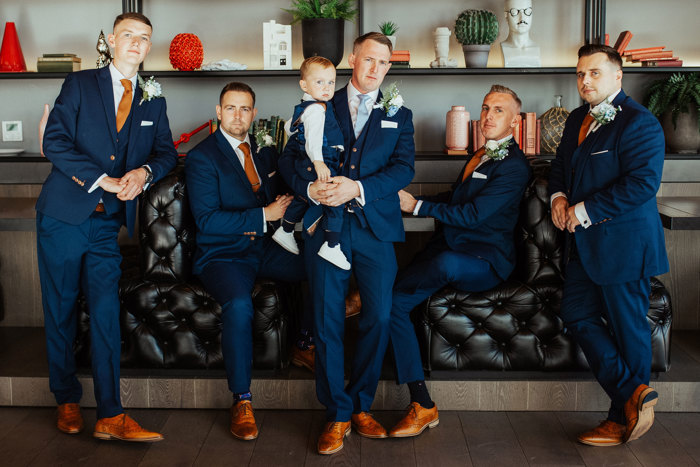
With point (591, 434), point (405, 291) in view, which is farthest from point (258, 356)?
point (591, 434)

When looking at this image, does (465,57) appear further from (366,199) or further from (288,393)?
(288,393)

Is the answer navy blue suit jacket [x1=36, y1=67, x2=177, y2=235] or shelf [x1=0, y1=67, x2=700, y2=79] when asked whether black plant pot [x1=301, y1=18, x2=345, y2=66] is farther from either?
navy blue suit jacket [x1=36, y1=67, x2=177, y2=235]

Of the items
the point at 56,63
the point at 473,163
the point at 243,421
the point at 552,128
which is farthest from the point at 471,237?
the point at 56,63

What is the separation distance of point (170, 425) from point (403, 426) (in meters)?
1.05

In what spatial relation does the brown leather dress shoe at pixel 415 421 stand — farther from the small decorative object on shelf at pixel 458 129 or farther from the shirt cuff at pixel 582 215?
the small decorative object on shelf at pixel 458 129

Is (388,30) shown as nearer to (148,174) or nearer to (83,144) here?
(148,174)

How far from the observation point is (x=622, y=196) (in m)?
2.89

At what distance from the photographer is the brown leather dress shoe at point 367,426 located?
10.00 feet

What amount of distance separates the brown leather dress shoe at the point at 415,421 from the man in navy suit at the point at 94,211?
103 centimetres

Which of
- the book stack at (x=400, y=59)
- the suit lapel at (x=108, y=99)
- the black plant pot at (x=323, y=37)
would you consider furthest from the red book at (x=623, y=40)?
the suit lapel at (x=108, y=99)

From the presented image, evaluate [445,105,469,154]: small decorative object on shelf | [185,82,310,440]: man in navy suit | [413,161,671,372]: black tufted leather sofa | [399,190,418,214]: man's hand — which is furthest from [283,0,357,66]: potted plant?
[413,161,671,372]: black tufted leather sofa

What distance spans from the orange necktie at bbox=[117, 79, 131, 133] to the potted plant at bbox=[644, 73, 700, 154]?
3212mm

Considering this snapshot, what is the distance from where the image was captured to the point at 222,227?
3301mm

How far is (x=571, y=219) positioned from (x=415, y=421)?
3.59ft
